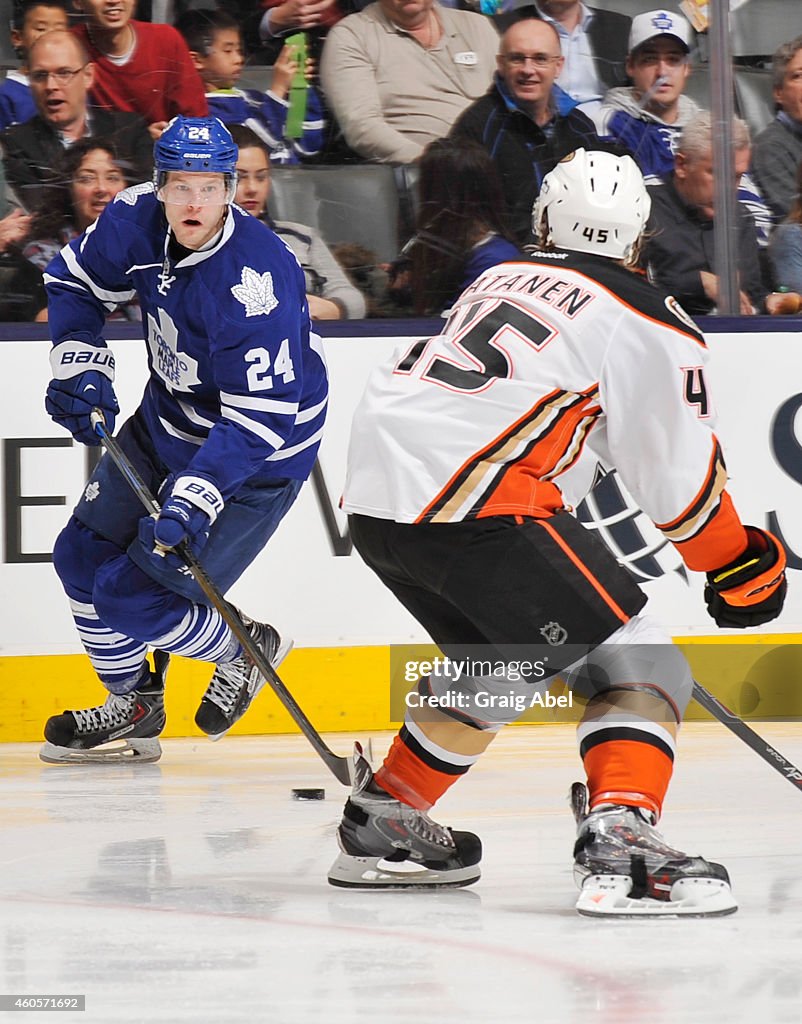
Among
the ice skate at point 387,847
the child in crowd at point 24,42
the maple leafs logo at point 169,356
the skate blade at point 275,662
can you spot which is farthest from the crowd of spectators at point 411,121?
the ice skate at point 387,847

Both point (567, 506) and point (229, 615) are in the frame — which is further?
point (229, 615)

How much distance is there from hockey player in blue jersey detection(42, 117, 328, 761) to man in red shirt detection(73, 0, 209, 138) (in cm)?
79

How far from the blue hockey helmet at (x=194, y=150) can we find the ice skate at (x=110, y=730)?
3.77 ft

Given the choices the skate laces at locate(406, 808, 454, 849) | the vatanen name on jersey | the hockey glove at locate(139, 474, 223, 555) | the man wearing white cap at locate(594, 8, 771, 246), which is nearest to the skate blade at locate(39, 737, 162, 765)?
the hockey glove at locate(139, 474, 223, 555)

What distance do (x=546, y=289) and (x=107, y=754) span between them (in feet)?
5.95

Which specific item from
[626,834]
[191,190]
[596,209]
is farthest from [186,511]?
[626,834]

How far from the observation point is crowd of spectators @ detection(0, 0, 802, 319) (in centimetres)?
387

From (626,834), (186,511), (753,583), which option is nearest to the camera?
(626,834)

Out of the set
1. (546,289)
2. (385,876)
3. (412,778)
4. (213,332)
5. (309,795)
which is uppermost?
(546,289)

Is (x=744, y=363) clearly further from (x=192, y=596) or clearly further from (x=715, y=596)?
(x=715, y=596)

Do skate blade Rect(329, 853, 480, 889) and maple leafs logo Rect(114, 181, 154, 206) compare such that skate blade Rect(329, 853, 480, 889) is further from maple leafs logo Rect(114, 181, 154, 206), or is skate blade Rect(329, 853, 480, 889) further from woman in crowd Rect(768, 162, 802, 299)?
woman in crowd Rect(768, 162, 802, 299)

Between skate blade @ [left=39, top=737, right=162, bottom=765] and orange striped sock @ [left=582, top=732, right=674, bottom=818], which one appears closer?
orange striped sock @ [left=582, top=732, right=674, bottom=818]

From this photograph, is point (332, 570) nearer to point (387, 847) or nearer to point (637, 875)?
point (387, 847)

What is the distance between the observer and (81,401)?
3201mm
